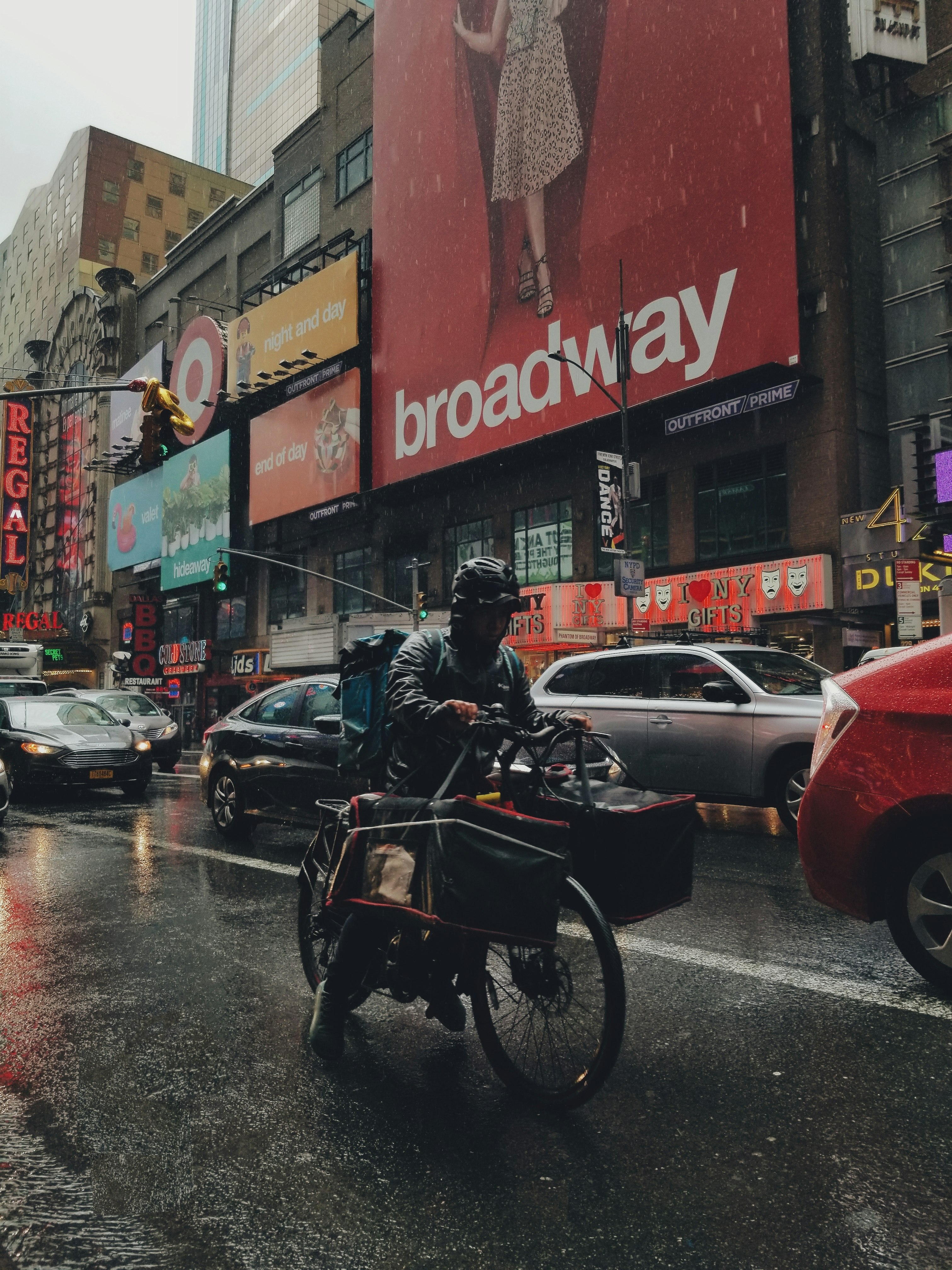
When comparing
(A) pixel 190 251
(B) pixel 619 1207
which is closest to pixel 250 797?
(B) pixel 619 1207

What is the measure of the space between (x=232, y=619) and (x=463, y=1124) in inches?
1784

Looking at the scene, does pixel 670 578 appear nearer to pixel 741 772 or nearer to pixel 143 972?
pixel 741 772

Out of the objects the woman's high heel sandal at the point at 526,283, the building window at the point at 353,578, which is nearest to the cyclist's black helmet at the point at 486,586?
the woman's high heel sandal at the point at 526,283

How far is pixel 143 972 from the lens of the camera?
494 centimetres

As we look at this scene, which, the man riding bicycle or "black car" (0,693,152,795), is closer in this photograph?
the man riding bicycle

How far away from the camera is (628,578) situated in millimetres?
19422

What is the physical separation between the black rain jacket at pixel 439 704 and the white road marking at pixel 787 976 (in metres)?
0.70

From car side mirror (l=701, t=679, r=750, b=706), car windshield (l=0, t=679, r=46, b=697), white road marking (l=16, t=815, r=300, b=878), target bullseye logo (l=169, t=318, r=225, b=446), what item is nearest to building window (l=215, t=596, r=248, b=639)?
target bullseye logo (l=169, t=318, r=225, b=446)

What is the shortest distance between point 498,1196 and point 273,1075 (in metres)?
1.22

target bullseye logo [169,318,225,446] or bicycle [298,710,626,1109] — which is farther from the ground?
target bullseye logo [169,318,225,446]

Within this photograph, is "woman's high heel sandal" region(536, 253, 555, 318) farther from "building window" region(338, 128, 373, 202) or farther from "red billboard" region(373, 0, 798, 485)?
"building window" region(338, 128, 373, 202)

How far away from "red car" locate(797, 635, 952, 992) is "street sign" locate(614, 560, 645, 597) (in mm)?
15287

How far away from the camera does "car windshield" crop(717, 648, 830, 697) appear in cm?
907

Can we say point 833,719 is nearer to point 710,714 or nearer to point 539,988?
point 539,988
